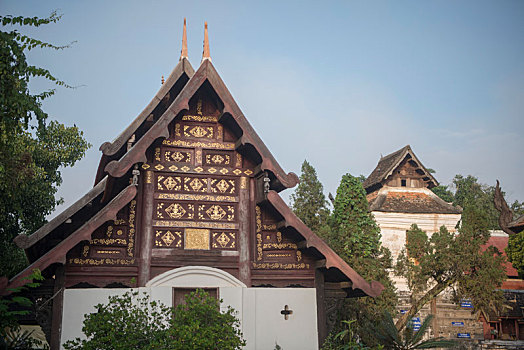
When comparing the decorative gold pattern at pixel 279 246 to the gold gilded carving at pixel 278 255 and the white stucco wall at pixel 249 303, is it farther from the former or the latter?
the white stucco wall at pixel 249 303

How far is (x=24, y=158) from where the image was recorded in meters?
15.4

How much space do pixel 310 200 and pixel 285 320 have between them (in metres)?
25.6

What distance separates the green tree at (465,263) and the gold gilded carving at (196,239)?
525 inches

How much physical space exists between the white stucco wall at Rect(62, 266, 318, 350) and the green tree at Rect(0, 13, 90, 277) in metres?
3.03

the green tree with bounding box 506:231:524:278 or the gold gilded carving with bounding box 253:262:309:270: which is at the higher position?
the green tree with bounding box 506:231:524:278

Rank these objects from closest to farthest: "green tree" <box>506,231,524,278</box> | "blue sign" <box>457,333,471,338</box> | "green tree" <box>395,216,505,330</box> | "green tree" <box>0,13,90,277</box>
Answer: "green tree" <box>0,13,90,277</box> < "green tree" <box>395,216,505,330</box> < "green tree" <box>506,231,524,278</box> < "blue sign" <box>457,333,471,338</box>

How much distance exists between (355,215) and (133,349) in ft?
42.6

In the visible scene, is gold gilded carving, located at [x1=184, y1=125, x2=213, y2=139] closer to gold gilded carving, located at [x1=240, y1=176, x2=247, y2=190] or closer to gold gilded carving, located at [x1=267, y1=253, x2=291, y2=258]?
gold gilded carving, located at [x1=240, y1=176, x2=247, y2=190]

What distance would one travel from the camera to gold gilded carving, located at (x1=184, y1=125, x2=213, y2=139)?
11180 millimetres

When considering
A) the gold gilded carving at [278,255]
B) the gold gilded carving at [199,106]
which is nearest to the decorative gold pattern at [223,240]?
the gold gilded carving at [278,255]

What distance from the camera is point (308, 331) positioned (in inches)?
434

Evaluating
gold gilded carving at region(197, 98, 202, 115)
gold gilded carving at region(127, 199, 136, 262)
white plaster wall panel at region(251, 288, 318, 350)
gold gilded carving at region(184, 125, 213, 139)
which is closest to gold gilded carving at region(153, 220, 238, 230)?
gold gilded carving at region(127, 199, 136, 262)

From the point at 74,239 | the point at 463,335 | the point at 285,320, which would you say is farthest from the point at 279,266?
the point at 463,335

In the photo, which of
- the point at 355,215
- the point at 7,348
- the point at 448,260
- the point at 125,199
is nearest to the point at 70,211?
the point at 125,199
